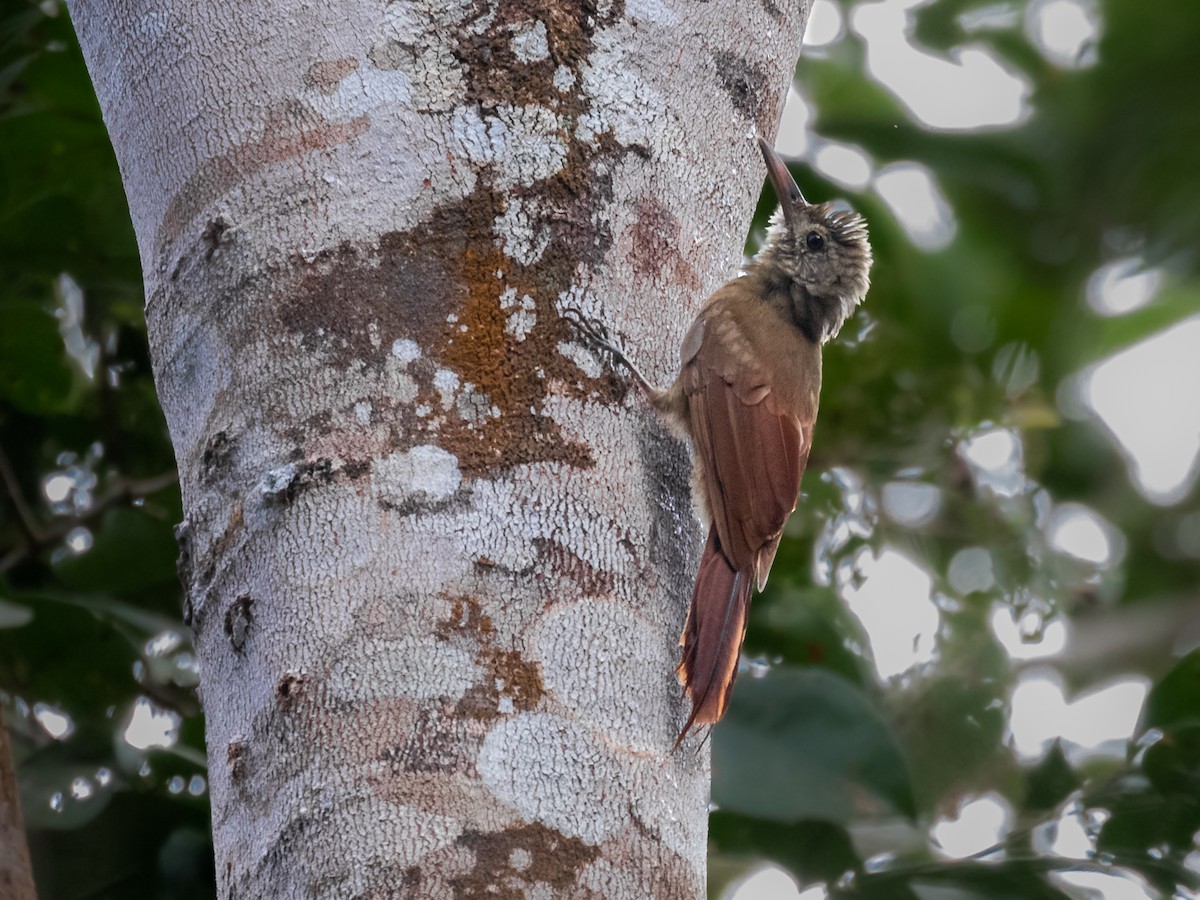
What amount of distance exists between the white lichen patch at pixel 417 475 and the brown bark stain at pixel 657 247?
510 millimetres

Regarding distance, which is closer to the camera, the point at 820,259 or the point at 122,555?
the point at 122,555

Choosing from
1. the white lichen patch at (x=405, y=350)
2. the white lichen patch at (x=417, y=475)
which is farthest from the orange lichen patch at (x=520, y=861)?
the white lichen patch at (x=405, y=350)

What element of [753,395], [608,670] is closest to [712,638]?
[608,670]

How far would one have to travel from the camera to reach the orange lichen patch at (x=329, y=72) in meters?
1.98

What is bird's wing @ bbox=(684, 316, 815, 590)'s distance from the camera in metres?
2.44

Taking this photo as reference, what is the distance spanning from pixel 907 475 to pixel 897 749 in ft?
3.69

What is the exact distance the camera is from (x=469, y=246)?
190 centimetres

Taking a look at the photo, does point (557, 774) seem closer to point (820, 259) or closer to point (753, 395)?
point (753, 395)

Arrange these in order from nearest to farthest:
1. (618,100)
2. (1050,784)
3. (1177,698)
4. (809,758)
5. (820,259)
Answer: (618,100) → (809,758) → (1177,698) → (1050,784) → (820,259)

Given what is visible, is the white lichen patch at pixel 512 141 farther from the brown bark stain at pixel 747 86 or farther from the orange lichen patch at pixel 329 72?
the brown bark stain at pixel 747 86

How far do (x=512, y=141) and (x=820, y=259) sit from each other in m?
1.68

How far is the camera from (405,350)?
70.4 inches

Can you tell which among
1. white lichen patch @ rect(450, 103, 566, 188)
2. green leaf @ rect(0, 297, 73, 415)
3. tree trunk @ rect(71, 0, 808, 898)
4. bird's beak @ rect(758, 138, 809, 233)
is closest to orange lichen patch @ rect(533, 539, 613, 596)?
tree trunk @ rect(71, 0, 808, 898)

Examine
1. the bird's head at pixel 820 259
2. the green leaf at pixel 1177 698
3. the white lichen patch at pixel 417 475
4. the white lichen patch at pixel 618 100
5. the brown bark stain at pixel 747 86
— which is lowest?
the white lichen patch at pixel 417 475
